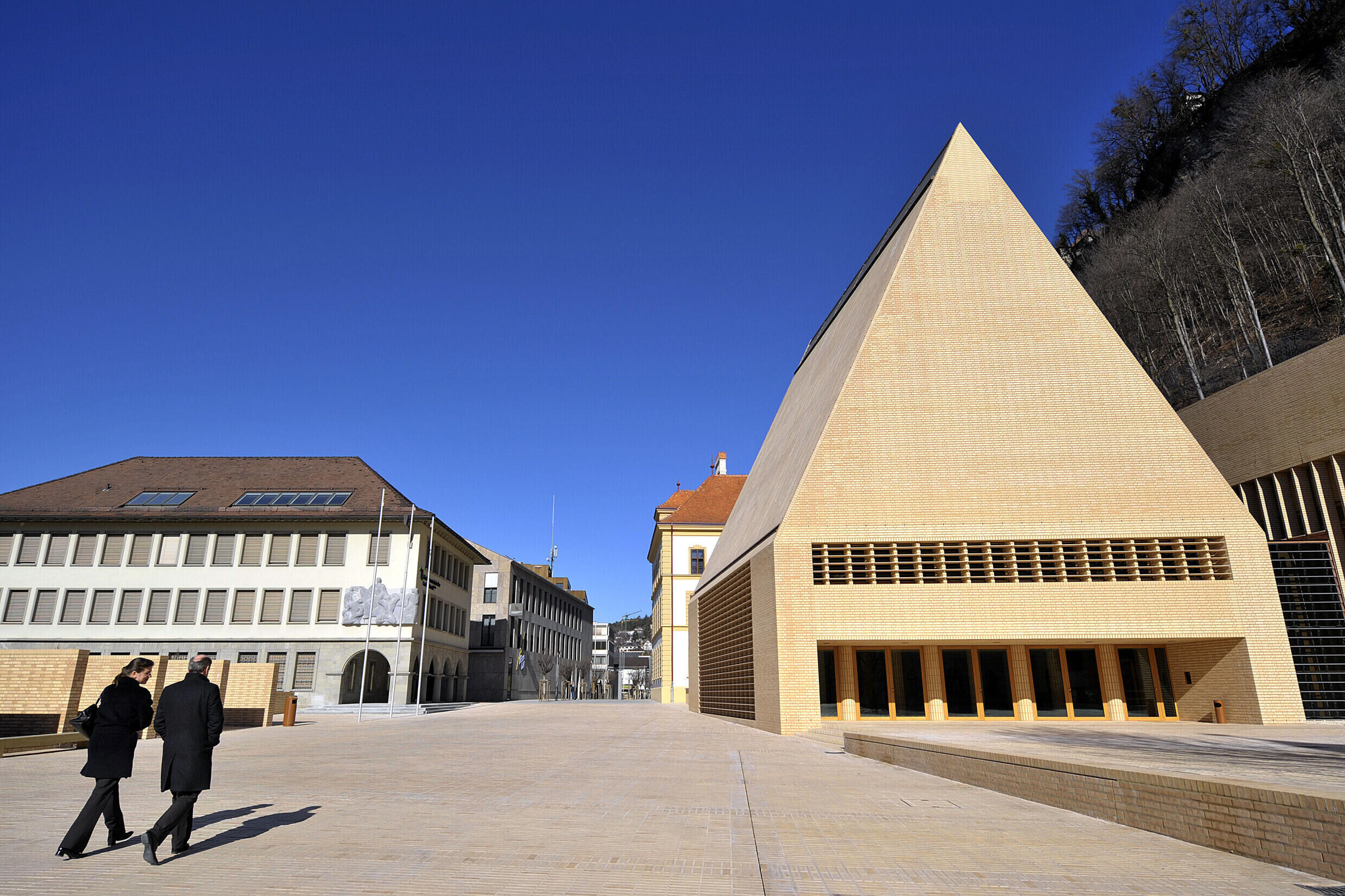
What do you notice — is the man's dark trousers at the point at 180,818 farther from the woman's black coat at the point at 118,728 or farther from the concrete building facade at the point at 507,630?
the concrete building facade at the point at 507,630

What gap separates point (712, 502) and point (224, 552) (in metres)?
29.2

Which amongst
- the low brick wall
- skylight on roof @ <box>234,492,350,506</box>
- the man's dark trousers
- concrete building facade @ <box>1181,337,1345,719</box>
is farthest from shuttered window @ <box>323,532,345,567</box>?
concrete building facade @ <box>1181,337,1345,719</box>

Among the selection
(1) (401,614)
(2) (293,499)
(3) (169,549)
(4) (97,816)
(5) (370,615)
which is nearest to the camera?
(4) (97,816)

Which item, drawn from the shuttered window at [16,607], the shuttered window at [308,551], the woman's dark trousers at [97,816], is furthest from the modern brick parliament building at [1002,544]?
the shuttered window at [16,607]

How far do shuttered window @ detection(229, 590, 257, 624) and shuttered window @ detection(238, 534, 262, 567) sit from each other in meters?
1.33

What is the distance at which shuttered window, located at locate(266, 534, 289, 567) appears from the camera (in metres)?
37.1

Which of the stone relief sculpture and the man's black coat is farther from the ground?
the stone relief sculpture

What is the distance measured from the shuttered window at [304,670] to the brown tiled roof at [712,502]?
22.8 m

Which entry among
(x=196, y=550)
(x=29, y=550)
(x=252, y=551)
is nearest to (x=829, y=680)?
(x=252, y=551)

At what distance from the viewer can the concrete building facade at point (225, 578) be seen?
35.8 meters

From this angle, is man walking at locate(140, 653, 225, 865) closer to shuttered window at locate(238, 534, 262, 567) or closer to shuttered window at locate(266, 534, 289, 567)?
shuttered window at locate(266, 534, 289, 567)

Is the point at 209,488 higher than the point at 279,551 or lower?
higher

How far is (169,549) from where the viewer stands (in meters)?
37.6

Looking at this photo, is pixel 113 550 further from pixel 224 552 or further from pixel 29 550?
pixel 224 552
